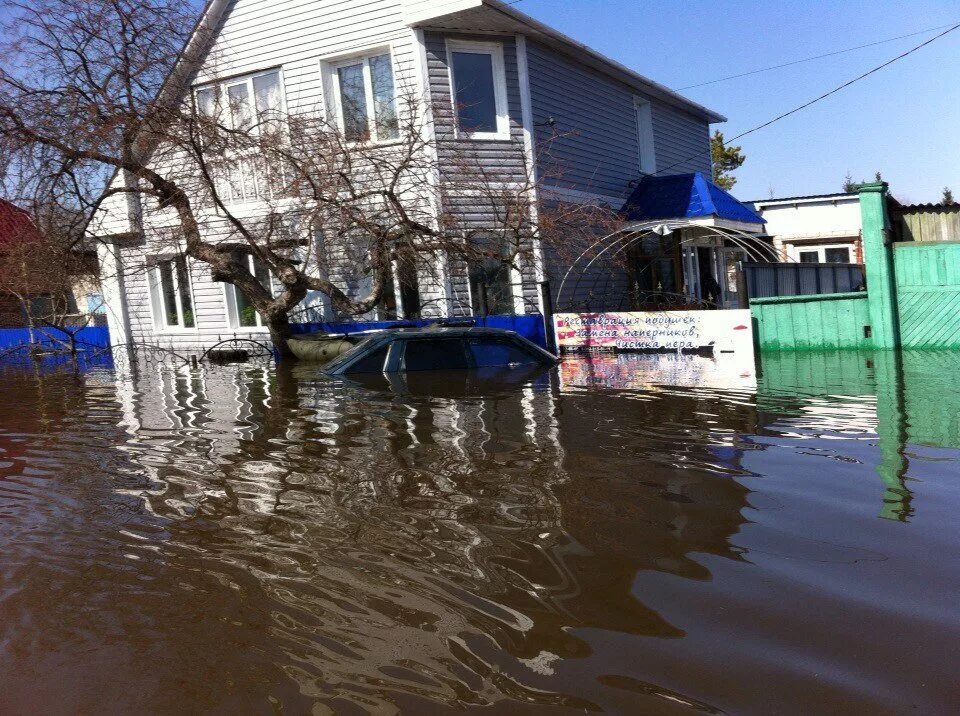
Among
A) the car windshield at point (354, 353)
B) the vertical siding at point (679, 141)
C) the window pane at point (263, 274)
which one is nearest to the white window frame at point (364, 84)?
the window pane at point (263, 274)

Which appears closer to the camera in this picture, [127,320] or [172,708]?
[172,708]

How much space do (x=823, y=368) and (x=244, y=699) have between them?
11140mm

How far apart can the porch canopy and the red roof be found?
12.5 meters

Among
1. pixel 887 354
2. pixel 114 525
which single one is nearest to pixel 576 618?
pixel 114 525

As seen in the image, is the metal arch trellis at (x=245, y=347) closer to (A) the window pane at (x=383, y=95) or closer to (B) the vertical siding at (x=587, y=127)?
(A) the window pane at (x=383, y=95)

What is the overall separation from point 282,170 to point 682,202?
30.0ft

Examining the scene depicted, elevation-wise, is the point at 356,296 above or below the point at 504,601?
above

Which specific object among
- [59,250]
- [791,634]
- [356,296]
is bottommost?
[791,634]

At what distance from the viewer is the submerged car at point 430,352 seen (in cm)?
1149

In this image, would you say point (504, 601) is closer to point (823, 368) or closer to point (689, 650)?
point (689, 650)

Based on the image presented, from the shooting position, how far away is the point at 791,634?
357 centimetres

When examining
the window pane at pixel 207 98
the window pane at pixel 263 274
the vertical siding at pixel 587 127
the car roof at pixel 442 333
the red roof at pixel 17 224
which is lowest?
the car roof at pixel 442 333

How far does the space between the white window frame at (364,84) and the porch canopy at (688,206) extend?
5858 millimetres

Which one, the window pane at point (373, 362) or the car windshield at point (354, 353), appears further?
the car windshield at point (354, 353)
